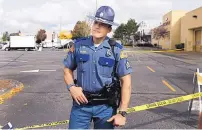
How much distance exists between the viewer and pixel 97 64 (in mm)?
3500

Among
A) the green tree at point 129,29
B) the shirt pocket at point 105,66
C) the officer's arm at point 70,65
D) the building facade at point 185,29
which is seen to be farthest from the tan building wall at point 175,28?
the shirt pocket at point 105,66

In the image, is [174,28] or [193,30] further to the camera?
[174,28]

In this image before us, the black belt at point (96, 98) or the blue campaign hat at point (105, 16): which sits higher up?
the blue campaign hat at point (105, 16)

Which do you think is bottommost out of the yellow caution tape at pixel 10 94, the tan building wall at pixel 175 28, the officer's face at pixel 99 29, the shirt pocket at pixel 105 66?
the yellow caution tape at pixel 10 94

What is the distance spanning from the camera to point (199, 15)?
173ft

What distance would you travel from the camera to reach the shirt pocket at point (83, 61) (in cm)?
352

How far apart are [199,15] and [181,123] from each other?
48.5 m

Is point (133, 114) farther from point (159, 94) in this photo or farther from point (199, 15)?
point (199, 15)

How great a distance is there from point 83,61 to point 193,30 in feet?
185

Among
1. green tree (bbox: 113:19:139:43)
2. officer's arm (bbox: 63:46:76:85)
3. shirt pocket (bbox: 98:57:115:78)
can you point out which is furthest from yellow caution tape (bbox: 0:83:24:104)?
green tree (bbox: 113:19:139:43)

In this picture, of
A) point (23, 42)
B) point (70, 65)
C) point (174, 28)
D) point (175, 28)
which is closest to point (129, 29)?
point (174, 28)

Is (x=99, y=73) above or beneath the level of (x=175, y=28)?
beneath

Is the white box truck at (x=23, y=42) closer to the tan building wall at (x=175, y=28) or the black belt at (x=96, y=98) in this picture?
the tan building wall at (x=175, y=28)

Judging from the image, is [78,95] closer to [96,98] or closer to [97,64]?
[96,98]
